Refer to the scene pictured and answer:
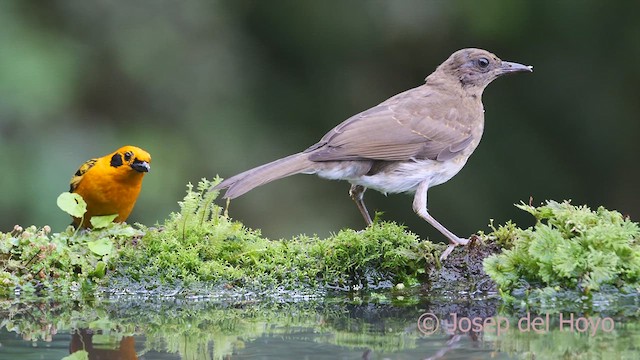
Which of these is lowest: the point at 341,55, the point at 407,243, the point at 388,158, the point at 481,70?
the point at 407,243

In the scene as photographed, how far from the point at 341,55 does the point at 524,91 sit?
1.76 meters

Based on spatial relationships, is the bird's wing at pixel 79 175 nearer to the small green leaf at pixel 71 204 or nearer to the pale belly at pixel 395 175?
the small green leaf at pixel 71 204

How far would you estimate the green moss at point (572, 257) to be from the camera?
4.71 meters

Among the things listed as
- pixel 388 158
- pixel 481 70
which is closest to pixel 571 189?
pixel 481 70

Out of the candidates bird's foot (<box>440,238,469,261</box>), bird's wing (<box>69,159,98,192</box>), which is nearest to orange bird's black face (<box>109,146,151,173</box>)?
bird's wing (<box>69,159,98,192</box>)

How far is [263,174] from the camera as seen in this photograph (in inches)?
221

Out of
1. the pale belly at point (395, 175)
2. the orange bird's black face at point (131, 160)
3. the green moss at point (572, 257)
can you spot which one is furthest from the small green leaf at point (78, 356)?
the orange bird's black face at point (131, 160)

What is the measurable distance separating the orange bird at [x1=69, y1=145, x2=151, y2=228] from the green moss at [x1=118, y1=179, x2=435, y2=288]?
136cm

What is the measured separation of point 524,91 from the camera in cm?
916

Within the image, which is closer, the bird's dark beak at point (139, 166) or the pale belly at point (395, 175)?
the pale belly at point (395, 175)

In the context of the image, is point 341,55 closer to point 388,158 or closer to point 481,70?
point 481,70

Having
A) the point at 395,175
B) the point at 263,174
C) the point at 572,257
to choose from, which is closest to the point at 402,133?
the point at 395,175

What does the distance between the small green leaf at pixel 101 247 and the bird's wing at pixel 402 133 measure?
1.35m

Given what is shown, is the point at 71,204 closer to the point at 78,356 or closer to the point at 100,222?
the point at 100,222
